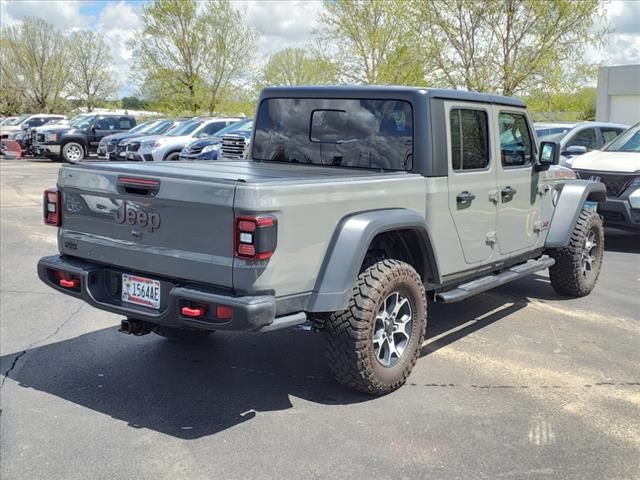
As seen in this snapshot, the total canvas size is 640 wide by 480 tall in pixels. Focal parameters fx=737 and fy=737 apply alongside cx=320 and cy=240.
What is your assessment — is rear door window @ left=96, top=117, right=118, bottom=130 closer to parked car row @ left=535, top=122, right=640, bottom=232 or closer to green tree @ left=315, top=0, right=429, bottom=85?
green tree @ left=315, top=0, right=429, bottom=85

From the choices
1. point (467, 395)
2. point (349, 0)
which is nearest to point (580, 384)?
point (467, 395)

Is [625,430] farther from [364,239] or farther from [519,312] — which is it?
[519,312]

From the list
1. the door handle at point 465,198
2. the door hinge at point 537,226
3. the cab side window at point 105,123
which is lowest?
the door hinge at point 537,226

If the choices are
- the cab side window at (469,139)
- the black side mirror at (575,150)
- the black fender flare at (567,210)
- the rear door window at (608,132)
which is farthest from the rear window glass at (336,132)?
the rear door window at (608,132)

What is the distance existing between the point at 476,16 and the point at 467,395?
17.4 meters

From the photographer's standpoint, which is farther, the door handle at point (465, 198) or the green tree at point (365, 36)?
the green tree at point (365, 36)

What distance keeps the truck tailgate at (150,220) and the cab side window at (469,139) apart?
6.51 ft

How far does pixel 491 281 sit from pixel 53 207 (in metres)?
3.21

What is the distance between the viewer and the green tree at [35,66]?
174ft

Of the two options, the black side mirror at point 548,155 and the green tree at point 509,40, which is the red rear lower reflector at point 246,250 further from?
the green tree at point 509,40

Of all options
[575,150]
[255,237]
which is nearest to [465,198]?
[255,237]

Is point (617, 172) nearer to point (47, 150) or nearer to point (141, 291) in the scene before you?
point (141, 291)

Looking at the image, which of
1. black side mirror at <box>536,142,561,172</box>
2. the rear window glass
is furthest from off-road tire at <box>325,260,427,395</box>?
black side mirror at <box>536,142,561,172</box>

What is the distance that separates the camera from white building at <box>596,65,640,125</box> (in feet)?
104
